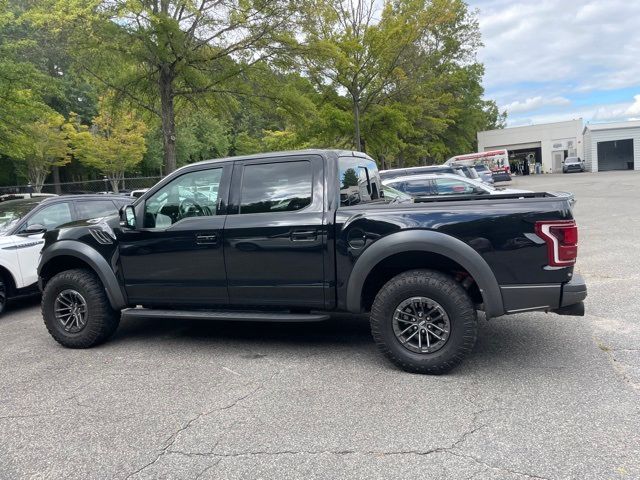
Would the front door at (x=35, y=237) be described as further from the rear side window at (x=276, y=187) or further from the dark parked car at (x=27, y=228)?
the rear side window at (x=276, y=187)

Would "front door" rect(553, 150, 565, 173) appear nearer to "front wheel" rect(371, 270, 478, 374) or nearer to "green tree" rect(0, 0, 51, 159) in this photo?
"green tree" rect(0, 0, 51, 159)

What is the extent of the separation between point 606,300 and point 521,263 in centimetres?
283

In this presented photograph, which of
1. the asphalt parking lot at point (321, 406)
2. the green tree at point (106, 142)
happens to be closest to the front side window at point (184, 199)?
the asphalt parking lot at point (321, 406)

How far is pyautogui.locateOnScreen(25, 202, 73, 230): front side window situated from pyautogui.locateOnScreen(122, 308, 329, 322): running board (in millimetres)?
3094

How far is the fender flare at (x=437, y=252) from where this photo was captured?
12.5 feet

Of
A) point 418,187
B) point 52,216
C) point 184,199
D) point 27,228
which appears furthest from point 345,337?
point 418,187

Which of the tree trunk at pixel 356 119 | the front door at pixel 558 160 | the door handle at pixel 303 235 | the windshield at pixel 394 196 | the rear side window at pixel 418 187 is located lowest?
the door handle at pixel 303 235

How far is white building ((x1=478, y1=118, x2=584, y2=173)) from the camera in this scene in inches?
2035

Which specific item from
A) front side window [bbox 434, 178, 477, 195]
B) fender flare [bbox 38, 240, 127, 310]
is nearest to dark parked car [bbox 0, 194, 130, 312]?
fender flare [bbox 38, 240, 127, 310]

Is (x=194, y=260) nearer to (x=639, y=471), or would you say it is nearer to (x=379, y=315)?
(x=379, y=315)

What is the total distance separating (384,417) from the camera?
335 cm

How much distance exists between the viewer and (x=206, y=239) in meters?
4.57

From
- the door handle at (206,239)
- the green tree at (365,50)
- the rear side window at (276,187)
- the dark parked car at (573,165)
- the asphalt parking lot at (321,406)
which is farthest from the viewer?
the dark parked car at (573,165)

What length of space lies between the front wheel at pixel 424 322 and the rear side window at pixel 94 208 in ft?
17.4
